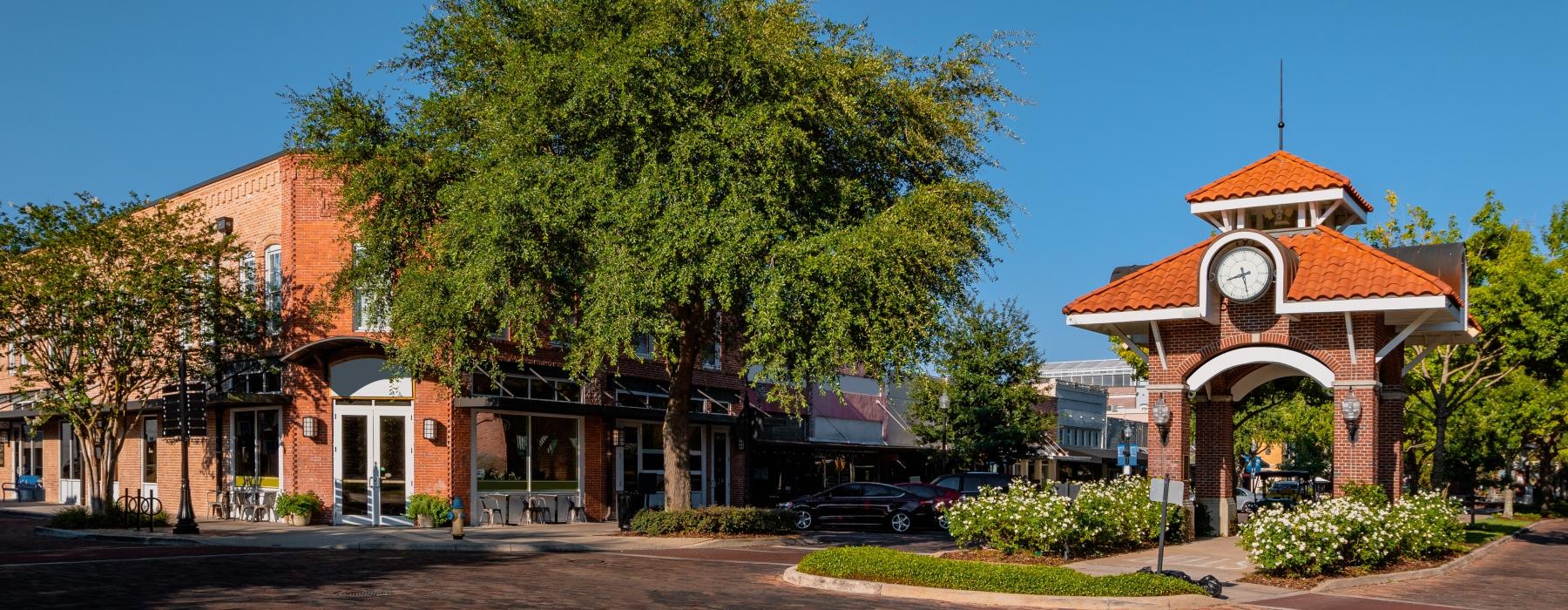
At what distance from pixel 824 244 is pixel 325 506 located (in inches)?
577

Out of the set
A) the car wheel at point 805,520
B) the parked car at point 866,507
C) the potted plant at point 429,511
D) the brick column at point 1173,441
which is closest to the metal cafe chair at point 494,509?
the potted plant at point 429,511

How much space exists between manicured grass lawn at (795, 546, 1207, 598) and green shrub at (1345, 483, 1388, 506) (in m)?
7.01

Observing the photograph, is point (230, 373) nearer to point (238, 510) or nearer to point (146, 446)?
point (238, 510)

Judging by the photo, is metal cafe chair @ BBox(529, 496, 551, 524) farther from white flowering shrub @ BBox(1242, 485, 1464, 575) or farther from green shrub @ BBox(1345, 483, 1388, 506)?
green shrub @ BBox(1345, 483, 1388, 506)

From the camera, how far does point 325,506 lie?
28484 millimetres

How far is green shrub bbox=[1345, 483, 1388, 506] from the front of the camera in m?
21.0

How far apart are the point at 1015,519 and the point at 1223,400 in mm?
9028

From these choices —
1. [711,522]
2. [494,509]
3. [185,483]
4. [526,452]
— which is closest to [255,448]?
[185,483]

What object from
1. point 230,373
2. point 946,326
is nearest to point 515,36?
point 946,326

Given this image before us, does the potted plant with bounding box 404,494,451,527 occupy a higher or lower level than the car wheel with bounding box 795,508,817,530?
higher

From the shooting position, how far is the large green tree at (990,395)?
43.3 m

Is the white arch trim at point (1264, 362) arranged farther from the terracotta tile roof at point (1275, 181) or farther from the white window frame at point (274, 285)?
the white window frame at point (274, 285)

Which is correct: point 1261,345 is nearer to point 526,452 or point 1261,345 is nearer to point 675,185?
point 675,185

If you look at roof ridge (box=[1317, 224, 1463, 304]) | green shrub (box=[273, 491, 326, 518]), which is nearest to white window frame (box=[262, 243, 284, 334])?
green shrub (box=[273, 491, 326, 518])
